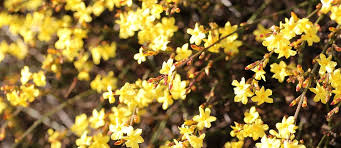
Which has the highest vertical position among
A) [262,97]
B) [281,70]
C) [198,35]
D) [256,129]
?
[198,35]

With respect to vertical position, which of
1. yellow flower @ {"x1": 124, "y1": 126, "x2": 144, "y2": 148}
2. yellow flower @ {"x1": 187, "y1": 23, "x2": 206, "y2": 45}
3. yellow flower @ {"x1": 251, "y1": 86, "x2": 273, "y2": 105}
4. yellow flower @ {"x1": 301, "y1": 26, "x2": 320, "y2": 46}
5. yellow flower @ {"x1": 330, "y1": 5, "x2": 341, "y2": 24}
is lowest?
yellow flower @ {"x1": 124, "y1": 126, "x2": 144, "y2": 148}

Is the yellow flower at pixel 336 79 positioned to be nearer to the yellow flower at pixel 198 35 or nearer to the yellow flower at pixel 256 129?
the yellow flower at pixel 256 129

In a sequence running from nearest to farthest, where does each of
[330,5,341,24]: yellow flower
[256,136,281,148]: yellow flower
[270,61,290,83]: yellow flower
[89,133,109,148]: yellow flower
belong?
[256,136,281,148]: yellow flower < [330,5,341,24]: yellow flower < [270,61,290,83]: yellow flower < [89,133,109,148]: yellow flower

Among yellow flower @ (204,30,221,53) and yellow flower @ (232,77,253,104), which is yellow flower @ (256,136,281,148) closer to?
yellow flower @ (232,77,253,104)

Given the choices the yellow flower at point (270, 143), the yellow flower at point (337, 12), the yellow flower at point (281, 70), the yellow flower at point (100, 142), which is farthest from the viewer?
the yellow flower at point (100, 142)

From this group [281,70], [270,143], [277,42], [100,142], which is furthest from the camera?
[100,142]

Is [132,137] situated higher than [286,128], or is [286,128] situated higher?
[132,137]

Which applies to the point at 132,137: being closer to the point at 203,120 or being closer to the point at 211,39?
the point at 203,120

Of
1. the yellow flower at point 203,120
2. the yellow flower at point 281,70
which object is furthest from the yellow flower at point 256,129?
the yellow flower at point 281,70

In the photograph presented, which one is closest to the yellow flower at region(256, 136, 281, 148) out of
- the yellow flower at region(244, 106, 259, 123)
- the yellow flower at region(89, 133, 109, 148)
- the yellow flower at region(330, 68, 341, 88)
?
the yellow flower at region(244, 106, 259, 123)

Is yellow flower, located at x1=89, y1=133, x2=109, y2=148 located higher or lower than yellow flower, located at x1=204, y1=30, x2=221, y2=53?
lower

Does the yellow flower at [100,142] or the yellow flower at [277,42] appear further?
the yellow flower at [100,142]

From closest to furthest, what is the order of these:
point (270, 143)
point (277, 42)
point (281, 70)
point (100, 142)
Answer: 1. point (270, 143)
2. point (277, 42)
3. point (281, 70)
4. point (100, 142)

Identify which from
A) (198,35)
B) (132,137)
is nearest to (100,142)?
(132,137)
